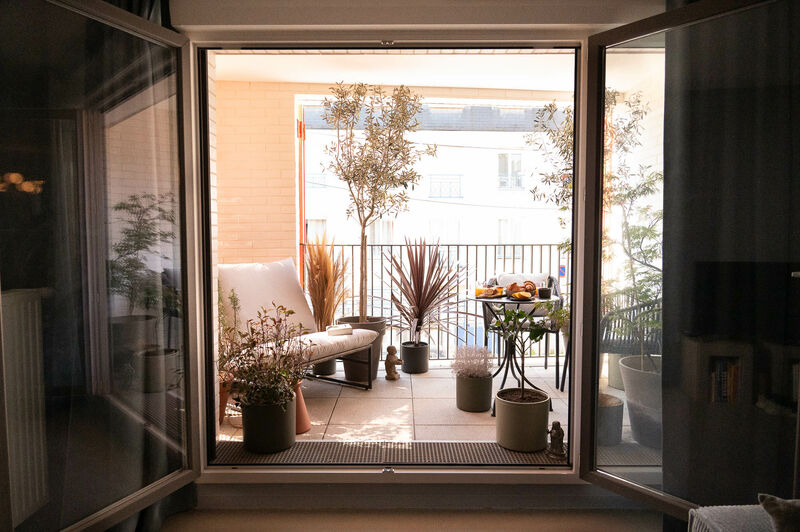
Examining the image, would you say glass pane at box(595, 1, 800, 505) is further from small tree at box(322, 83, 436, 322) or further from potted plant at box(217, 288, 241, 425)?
small tree at box(322, 83, 436, 322)

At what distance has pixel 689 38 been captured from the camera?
Answer: 2.31 meters

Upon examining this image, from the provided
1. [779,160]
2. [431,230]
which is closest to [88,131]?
[779,160]

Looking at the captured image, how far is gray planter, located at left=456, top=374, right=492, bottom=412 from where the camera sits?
393cm

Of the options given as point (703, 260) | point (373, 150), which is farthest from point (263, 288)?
point (703, 260)

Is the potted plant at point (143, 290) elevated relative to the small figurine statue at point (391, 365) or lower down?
elevated

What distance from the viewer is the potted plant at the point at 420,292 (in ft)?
16.4

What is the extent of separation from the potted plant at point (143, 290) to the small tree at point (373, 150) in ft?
7.71

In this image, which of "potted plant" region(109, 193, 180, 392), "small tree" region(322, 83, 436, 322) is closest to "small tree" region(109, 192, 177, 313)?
"potted plant" region(109, 193, 180, 392)

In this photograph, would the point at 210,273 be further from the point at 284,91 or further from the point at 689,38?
the point at 284,91

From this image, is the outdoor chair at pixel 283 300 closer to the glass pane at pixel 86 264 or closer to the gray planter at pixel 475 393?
the gray planter at pixel 475 393

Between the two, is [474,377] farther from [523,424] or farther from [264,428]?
[264,428]

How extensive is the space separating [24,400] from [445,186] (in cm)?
778

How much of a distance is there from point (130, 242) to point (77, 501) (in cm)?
101

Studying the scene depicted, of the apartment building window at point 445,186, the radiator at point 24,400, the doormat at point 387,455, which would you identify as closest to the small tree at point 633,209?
the doormat at point 387,455
